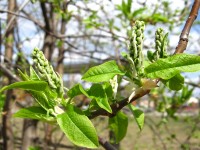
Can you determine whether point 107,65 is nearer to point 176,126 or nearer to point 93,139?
point 93,139

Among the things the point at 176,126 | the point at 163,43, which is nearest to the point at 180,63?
the point at 163,43

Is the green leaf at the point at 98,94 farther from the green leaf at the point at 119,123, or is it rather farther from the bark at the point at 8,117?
the bark at the point at 8,117

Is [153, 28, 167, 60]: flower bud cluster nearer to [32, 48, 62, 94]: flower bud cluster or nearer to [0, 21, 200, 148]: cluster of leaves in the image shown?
[0, 21, 200, 148]: cluster of leaves

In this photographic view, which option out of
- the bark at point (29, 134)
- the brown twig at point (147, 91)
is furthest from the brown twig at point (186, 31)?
the bark at point (29, 134)

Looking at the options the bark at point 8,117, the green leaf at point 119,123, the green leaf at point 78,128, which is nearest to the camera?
the green leaf at point 78,128

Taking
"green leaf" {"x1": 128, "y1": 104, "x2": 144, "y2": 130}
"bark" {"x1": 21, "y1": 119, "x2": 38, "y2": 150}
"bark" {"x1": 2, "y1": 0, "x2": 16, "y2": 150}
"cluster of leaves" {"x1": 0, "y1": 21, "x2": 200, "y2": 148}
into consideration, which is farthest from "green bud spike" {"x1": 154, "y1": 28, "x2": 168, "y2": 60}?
"bark" {"x1": 21, "y1": 119, "x2": 38, "y2": 150}

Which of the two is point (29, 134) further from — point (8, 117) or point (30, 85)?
point (30, 85)
